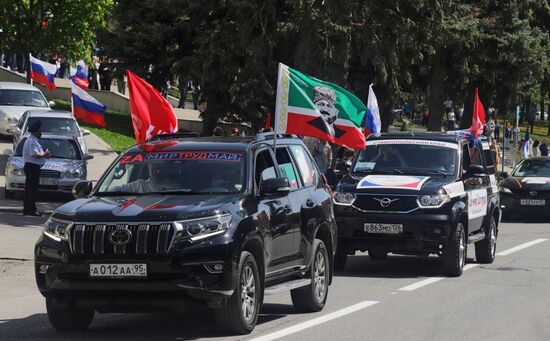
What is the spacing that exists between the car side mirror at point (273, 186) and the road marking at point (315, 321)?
1244mm

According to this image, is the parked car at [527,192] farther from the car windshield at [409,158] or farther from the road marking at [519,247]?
the car windshield at [409,158]

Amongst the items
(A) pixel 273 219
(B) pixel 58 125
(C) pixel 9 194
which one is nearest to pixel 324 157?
(C) pixel 9 194

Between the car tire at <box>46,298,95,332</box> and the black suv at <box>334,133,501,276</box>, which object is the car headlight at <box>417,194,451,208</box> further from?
the car tire at <box>46,298,95,332</box>

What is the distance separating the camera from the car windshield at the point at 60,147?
85.5 ft

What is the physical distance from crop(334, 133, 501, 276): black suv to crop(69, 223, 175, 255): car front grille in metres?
6.54

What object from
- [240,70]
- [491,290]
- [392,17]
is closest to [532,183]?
[392,17]

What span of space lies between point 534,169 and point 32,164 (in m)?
13.3

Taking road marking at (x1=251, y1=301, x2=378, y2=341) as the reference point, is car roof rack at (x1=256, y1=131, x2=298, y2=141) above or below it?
above

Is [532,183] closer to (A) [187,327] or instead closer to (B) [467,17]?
→ (B) [467,17]

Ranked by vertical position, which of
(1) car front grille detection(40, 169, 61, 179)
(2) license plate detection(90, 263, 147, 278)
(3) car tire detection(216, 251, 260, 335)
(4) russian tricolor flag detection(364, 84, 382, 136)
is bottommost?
(1) car front grille detection(40, 169, 61, 179)

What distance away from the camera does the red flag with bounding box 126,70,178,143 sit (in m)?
19.9

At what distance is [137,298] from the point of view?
31.6 ft

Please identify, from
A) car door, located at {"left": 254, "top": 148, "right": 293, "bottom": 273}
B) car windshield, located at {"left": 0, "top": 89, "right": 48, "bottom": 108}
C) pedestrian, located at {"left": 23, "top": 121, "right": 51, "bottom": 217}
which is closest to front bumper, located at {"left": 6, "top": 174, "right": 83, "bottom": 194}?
pedestrian, located at {"left": 23, "top": 121, "right": 51, "bottom": 217}

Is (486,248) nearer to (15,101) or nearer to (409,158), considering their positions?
(409,158)
